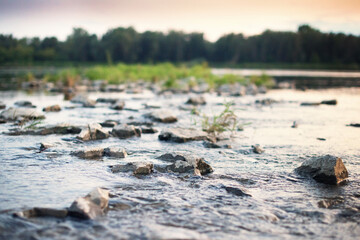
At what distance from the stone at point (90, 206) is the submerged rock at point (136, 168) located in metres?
0.91

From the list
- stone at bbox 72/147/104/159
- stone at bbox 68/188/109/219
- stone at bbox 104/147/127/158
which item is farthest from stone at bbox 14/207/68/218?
stone at bbox 104/147/127/158

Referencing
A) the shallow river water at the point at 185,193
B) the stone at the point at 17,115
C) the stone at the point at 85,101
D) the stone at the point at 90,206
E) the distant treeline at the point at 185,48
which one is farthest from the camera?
the distant treeline at the point at 185,48

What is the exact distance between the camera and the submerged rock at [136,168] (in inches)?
146

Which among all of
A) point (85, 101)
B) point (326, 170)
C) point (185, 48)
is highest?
point (185, 48)

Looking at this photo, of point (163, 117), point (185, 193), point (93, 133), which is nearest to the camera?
point (185, 193)

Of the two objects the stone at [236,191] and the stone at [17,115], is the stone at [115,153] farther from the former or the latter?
the stone at [17,115]

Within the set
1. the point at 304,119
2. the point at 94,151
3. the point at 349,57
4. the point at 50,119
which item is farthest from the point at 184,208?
the point at 349,57

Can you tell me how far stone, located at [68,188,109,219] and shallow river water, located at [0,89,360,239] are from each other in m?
0.07

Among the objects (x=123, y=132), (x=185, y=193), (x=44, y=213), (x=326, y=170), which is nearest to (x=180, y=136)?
(x=123, y=132)

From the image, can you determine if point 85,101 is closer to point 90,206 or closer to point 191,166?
point 191,166

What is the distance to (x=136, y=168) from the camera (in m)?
3.72

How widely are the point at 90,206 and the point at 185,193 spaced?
3.10 feet

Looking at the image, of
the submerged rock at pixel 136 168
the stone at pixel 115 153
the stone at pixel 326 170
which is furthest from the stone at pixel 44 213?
the stone at pixel 326 170

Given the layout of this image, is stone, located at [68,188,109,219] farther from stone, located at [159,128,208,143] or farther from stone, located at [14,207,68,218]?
stone, located at [159,128,208,143]
